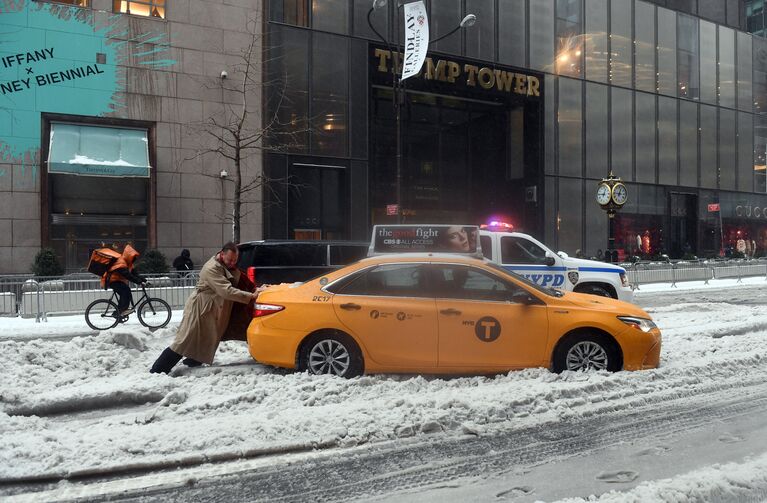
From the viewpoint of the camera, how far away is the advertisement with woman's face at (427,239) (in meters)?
10.2

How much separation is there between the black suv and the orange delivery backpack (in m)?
2.52

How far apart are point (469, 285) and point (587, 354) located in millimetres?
1607

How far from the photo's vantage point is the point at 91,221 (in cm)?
1988

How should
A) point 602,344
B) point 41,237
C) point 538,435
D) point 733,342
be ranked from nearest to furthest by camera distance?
1. point 538,435
2. point 602,344
3. point 733,342
4. point 41,237

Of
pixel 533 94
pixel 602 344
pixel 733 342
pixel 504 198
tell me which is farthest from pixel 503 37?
pixel 602 344

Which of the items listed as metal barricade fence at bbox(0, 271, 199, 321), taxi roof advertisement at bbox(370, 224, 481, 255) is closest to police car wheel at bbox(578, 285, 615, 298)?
taxi roof advertisement at bbox(370, 224, 481, 255)

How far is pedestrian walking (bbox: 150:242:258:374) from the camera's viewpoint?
6973mm

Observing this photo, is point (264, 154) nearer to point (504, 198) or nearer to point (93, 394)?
point (504, 198)

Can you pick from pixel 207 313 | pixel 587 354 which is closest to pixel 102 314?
pixel 207 313

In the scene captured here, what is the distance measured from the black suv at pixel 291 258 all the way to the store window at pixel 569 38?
2316 centimetres

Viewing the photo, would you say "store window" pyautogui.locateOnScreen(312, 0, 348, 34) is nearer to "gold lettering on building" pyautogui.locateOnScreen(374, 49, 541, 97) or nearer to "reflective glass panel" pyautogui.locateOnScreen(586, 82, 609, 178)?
"gold lettering on building" pyautogui.locateOnScreen(374, 49, 541, 97)

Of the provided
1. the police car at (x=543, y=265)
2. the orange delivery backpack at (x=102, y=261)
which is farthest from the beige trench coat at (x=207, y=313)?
the police car at (x=543, y=265)

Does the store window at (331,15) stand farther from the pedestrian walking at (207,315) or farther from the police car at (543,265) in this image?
the pedestrian walking at (207,315)

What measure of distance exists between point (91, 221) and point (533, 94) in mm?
21865
